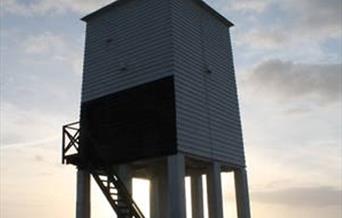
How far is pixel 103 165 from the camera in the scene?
22.3 m

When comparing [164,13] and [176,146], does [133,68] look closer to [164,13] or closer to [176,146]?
[164,13]

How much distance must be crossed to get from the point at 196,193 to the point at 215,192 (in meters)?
4.02

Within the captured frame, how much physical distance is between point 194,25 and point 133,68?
368 centimetres

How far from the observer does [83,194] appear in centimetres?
2328

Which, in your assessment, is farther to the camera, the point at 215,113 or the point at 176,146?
the point at 215,113

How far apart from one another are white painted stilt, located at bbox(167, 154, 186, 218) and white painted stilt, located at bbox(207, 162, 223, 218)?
2562 millimetres

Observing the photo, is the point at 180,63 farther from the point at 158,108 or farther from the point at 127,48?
the point at 127,48

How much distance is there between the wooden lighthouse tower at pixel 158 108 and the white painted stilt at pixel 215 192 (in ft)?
0.14

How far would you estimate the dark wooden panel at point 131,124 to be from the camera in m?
21.0

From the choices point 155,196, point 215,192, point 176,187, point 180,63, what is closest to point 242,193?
point 215,192

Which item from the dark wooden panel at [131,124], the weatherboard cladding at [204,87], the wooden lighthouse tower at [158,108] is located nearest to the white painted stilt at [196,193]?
the wooden lighthouse tower at [158,108]

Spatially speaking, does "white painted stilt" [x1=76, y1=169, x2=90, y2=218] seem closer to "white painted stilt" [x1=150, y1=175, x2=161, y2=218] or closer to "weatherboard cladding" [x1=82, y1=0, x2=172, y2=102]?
"white painted stilt" [x1=150, y1=175, x2=161, y2=218]

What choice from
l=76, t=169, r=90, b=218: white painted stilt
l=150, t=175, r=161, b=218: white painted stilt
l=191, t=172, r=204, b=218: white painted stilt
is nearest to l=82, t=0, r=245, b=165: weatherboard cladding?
l=191, t=172, r=204, b=218: white painted stilt

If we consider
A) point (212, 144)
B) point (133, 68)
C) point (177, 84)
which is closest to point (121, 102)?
point (133, 68)
